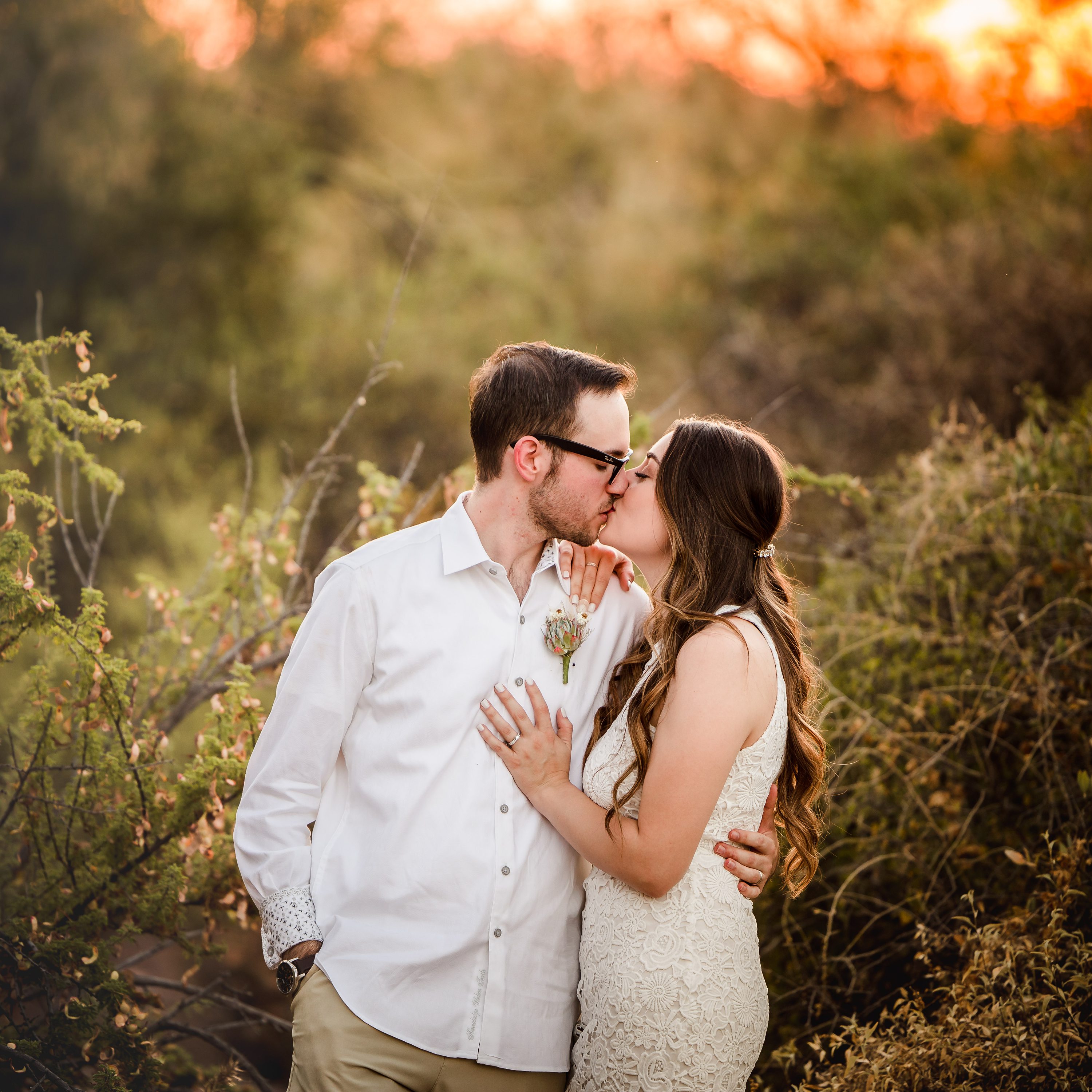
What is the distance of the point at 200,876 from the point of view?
3.17 m

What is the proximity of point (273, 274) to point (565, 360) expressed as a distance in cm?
1009

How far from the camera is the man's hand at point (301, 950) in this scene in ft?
7.43

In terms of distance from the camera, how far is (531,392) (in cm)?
262

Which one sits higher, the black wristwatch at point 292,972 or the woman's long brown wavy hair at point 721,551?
the woman's long brown wavy hair at point 721,551

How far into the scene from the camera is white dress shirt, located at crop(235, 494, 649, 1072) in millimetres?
2252

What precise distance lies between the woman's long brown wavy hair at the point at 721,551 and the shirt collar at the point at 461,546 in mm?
317

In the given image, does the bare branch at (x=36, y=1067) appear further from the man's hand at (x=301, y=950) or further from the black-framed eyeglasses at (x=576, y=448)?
the black-framed eyeglasses at (x=576, y=448)

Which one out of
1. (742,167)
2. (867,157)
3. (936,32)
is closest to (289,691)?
(867,157)

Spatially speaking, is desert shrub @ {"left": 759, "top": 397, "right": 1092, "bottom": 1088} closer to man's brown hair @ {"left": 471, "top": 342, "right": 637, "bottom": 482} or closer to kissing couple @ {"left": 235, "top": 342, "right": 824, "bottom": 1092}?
kissing couple @ {"left": 235, "top": 342, "right": 824, "bottom": 1092}

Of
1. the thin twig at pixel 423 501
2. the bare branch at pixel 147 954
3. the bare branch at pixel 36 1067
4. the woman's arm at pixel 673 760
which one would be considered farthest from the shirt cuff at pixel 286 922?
the thin twig at pixel 423 501

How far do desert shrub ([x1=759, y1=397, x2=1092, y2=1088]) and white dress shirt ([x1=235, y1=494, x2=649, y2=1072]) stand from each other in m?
1.16

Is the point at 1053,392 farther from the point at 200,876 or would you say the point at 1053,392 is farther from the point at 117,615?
the point at 117,615

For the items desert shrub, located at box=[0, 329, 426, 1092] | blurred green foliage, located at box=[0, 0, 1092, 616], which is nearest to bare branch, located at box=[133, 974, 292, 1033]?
desert shrub, located at box=[0, 329, 426, 1092]

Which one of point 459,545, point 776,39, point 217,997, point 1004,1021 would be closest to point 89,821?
point 217,997
